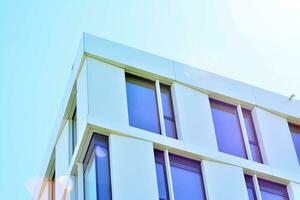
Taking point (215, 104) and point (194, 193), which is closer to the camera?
point (194, 193)

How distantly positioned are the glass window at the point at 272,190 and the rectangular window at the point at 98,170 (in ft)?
11.0

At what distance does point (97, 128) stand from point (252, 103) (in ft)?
12.8

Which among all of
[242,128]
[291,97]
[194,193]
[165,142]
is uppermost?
[291,97]

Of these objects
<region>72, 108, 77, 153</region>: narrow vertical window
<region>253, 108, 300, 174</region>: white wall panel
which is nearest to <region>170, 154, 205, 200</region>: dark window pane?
<region>253, 108, 300, 174</region>: white wall panel

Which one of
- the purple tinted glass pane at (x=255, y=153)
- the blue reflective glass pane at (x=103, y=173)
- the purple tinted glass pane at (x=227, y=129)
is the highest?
the purple tinted glass pane at (x=227, y=129)

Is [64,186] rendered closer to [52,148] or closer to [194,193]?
[52,148]

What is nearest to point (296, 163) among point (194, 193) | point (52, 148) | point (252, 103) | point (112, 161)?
point (252, 103)

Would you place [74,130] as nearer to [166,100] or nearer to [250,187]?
[166,100]

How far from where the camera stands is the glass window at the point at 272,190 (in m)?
12.9

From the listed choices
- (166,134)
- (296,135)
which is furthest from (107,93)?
(296,135)

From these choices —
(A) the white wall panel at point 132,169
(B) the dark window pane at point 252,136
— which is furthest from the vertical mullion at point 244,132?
(A) the white wall panel at point 132,169

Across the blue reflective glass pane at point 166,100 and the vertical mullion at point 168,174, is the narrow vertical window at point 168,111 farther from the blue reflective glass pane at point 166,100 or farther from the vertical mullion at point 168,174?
the vertical mullion at point 168,174

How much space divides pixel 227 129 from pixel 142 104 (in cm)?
196

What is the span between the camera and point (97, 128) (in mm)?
11656
